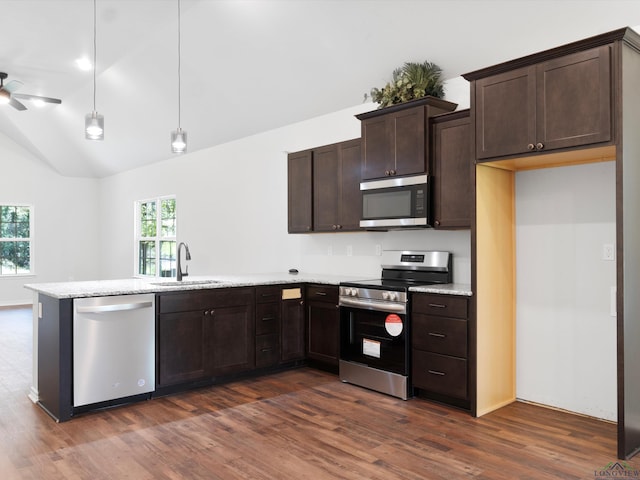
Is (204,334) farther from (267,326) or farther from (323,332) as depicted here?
(323,332)

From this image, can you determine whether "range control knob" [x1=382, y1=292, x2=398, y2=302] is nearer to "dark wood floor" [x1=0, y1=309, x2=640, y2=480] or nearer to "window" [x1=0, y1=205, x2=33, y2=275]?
"dark wood floor" [x1=0, y1=309, x2=640, y2=480]

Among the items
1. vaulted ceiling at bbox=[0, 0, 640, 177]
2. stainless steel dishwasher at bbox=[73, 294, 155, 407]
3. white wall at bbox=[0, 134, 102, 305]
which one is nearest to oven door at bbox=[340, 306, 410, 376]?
stainless steel dishwasher at bbox=[73, 294, 155, 407]

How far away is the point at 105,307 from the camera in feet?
11.7

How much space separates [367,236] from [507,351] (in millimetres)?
1736

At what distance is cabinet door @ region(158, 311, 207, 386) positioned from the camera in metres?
3.90

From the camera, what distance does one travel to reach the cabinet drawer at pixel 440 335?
356 cm

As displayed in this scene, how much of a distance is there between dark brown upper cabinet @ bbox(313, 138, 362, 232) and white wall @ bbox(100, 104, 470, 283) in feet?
1.07

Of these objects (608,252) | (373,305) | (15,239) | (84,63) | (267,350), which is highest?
(84,63)

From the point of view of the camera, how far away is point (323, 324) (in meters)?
4.66

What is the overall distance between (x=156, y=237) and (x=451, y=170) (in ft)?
20.7

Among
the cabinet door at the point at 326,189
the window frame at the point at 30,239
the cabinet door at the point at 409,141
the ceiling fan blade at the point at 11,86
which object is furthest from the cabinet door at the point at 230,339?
the window frame at the point at 30,239

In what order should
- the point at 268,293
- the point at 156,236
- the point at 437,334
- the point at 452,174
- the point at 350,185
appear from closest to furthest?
the point at 437,334
the point at 452,174
the point at 268,293
the point at 350,185
the point at 156,236

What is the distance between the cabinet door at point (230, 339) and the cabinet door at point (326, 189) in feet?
3.74

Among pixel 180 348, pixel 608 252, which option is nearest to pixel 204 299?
pixel 180 348
